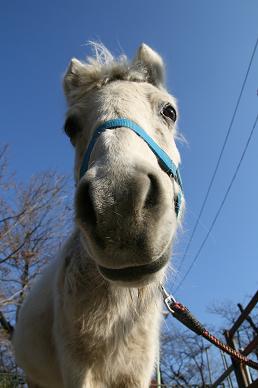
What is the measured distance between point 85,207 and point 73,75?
2248 mm

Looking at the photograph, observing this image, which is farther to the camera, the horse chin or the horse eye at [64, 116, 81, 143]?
the horse eye at [64, 116, 81, 143]

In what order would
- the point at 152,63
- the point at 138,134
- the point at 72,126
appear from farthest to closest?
1. the point at 152,63
2. the point at 72,126
3. the point at 138,134

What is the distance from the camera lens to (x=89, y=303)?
2506mm

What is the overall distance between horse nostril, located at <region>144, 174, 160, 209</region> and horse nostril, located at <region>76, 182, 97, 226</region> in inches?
10.9

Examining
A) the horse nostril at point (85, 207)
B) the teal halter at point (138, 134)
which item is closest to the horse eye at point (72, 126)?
the teal halter at point (138, 134)

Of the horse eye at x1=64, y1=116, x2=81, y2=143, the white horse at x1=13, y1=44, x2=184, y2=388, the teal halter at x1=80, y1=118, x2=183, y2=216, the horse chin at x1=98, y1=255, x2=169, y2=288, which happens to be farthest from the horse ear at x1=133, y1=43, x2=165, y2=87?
the horse chin at x1=98, y1=255, x2=169, y2=288

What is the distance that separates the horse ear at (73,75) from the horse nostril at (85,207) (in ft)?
6.47

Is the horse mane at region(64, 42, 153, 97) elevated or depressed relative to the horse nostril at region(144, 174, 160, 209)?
elevated

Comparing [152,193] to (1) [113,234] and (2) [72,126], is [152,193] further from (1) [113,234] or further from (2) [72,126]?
(2) [72,126]

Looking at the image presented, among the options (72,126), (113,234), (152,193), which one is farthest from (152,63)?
(113,234)

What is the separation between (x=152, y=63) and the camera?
3279mm

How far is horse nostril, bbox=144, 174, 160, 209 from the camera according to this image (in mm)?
1613

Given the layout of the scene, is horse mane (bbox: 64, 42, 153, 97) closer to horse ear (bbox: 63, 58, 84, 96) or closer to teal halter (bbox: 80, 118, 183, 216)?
horse ear (bbox: 63, 58, 84, 96)

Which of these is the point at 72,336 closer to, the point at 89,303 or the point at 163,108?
the point at 89,303
